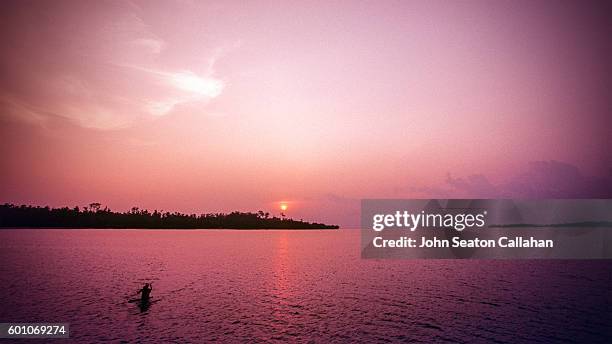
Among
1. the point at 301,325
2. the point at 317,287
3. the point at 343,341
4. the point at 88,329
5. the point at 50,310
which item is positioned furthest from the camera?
the point at 317,287

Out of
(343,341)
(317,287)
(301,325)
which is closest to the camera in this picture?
(343,341)

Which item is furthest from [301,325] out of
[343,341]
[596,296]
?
[596,296]

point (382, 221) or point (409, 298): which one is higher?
point (382, 221)

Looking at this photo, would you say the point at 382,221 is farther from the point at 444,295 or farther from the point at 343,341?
the point at 343,341

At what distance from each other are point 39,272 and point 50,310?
45.8 metres

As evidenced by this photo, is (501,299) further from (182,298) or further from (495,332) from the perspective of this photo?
(182,298)

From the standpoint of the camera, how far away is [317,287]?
75.6m

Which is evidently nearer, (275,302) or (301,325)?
(301,325)

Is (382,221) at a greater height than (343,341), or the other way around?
(382,221)

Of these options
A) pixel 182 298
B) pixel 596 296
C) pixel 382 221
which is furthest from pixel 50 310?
pixel 596 296

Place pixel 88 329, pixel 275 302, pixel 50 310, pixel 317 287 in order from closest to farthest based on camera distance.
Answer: pixel 88 329
pixel 50 310
pixel 275 302
pixel 317 287

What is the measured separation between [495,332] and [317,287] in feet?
125

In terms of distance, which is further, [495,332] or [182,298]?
[182,298]

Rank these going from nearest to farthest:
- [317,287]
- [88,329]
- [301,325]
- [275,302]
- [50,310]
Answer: [88,329], [301,325], [50,310], [275,302], [317,287]
